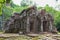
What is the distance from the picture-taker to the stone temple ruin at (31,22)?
61.8 feet

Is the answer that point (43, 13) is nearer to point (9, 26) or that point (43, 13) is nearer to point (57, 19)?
point (9, 26)

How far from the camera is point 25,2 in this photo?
1789 inches

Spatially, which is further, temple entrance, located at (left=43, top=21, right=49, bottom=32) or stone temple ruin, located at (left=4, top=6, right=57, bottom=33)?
temple entrance, located at (left=43, top=21, right=49, bottom=32)

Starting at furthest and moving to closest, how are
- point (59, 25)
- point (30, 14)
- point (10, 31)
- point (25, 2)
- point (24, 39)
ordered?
1. point (25, 2)
2. point (59, 25)
3. point (10, 31)
4. point (30, 14)
5. point (24, 39)

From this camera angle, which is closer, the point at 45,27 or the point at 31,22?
the point at 31,22

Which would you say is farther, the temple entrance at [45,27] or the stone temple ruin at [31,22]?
the temple entrance at [45,27]

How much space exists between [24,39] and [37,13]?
23.0 ft

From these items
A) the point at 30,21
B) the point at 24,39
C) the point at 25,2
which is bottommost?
the point at 24,39

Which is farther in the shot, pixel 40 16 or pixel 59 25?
pixel 59 25

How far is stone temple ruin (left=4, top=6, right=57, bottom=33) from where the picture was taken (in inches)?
741

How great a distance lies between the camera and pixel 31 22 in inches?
754

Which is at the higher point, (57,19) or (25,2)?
(25,2)

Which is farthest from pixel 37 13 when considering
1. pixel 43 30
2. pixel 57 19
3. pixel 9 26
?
pixel 57 19

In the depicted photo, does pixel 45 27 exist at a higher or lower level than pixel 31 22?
lower
